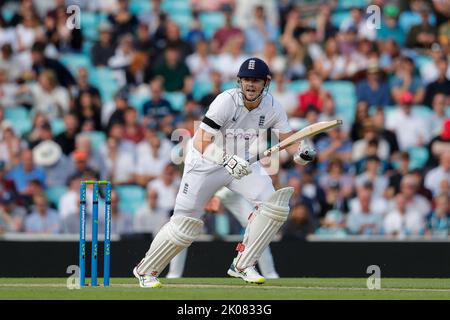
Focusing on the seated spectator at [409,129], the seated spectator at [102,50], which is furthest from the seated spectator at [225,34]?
the seated spectator at [409,129]

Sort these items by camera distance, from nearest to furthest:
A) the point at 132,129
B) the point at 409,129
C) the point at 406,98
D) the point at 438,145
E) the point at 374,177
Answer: the point at 374,177, the point at 438,145, the point at 132,129, the point at 409,129, the point at 406,98

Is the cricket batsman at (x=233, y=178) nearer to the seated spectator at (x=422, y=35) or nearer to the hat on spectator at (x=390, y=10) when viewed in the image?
the seated spectator at (x=422, y=35)

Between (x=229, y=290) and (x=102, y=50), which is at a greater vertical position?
(x=102, y=50)

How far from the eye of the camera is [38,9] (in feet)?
59.1

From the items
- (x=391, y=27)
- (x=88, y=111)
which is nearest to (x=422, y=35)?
(x=391, y=27)

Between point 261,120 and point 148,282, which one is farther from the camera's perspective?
point 261,120

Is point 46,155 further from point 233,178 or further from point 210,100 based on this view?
point 233,178

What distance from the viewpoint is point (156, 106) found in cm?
1616

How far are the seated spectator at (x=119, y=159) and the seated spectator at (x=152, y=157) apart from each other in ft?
0.24

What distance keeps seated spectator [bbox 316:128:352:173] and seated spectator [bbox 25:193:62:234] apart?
3322mm

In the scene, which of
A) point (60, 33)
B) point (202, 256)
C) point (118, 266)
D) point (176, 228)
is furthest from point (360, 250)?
point (60, 33)

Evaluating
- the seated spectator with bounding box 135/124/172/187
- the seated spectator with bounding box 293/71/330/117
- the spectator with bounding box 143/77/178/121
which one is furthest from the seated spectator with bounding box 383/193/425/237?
the spectator with bounding box 143/77/178/121

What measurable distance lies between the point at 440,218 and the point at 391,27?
4.31m

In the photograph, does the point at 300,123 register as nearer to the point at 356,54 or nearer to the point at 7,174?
the point at 356,54
